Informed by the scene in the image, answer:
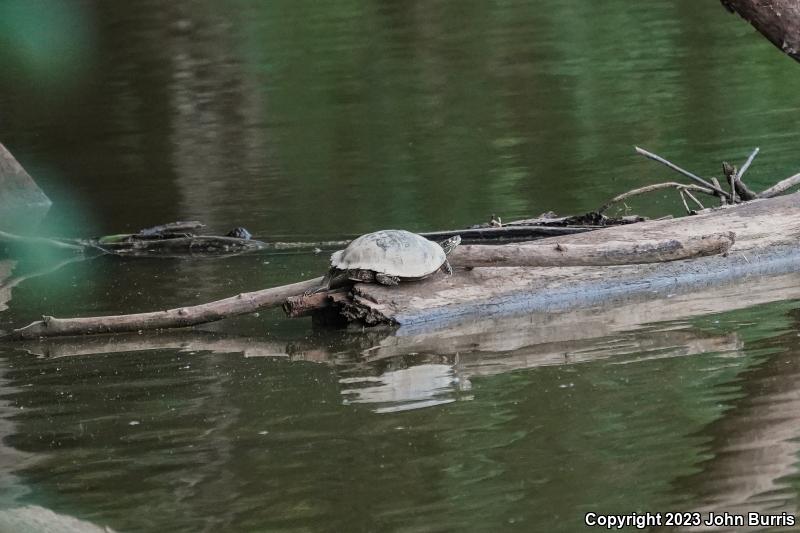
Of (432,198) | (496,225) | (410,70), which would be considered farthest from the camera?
(410,70)

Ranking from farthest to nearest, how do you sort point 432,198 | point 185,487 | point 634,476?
1. point 432,198
2. point 185,487
3. point 634,476

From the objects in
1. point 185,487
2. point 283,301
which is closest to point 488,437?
point 185,487

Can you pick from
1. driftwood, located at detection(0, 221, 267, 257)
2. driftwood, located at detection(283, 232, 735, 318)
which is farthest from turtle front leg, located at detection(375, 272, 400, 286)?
driftwood, located at detection(0, 221, 267, 257)

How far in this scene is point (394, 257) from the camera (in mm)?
7000

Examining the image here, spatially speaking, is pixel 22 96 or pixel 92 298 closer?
pixel 92 298

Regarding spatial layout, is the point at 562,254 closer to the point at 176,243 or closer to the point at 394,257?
the point at 394,257

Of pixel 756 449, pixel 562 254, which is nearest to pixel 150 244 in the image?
pixel 562 254

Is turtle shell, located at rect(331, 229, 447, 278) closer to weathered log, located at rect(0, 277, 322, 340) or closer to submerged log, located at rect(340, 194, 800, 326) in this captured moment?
submerged log, located at rect(340, 194, 800, 326)

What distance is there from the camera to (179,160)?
1434 centimetres

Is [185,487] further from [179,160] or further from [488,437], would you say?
[179,160]

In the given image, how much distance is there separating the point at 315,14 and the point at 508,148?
40.7 ft

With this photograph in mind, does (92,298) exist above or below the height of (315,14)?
above

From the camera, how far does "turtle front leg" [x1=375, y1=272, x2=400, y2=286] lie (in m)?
7.01

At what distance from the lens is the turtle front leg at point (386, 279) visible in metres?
7.01
